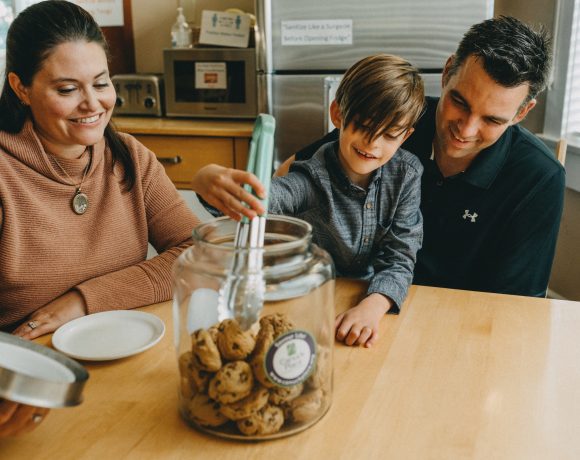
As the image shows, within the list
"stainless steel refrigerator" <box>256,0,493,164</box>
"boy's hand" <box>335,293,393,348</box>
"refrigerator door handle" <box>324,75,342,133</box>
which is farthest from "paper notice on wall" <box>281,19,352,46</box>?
"boy's hand" <box>335,293,393,348</box>

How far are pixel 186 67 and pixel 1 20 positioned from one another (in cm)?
125

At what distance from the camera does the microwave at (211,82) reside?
2695 millimetres

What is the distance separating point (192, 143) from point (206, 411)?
6.91 ft

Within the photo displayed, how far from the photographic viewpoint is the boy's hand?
2.96 ft

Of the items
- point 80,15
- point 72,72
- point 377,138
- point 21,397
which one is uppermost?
point 80,15

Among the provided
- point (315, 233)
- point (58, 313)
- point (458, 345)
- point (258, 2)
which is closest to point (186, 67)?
point (258, 2)

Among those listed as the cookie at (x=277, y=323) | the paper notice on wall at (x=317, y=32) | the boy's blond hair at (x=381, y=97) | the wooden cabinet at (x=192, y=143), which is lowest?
the wooden cabinet at (x=192, y=143)

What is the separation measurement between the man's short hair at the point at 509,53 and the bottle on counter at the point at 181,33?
6.33 feet

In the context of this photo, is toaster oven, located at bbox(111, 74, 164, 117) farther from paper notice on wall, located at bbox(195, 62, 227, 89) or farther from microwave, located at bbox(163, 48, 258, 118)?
paper notice on wall, located at bbox(195, 62, 227, 89)

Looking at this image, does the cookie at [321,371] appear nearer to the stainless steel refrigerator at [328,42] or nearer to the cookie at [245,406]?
the cookie at [245,406]

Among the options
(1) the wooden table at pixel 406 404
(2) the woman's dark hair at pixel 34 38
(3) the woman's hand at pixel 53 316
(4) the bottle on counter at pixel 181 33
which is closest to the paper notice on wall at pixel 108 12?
(4) the bottle on counter at pixel 181 33

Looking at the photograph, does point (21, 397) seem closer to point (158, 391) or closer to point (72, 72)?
point (158, 391)

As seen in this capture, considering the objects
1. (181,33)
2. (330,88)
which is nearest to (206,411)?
(330,88)

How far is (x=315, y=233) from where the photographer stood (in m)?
1.23
